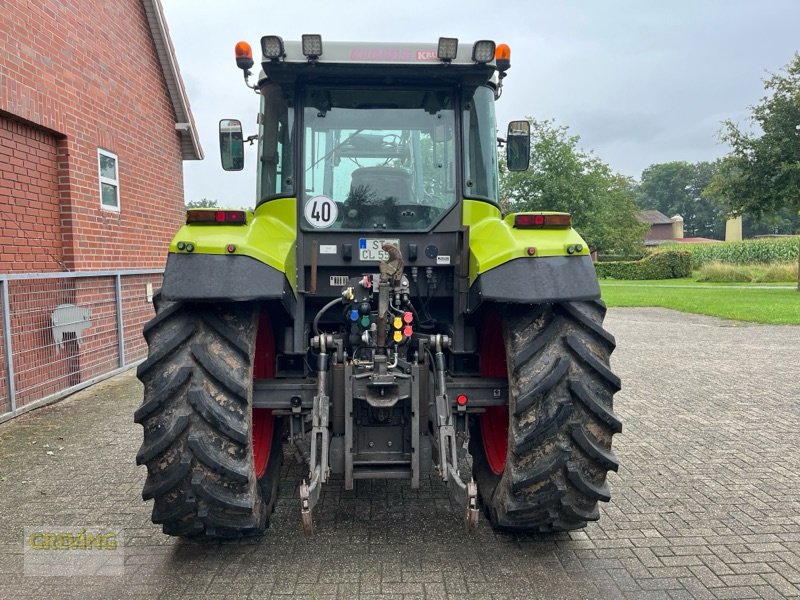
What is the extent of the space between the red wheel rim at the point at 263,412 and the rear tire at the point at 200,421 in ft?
1.81

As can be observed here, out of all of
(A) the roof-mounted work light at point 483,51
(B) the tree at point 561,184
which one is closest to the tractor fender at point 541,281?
(A) the roof-mounted work light at point 483,51

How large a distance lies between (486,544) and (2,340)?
5.04 metres

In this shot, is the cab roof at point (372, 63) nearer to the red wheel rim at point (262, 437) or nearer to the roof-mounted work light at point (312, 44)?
the roof-mounted work light at point (312, 44)

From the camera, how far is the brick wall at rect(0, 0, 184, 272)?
6.57 meters

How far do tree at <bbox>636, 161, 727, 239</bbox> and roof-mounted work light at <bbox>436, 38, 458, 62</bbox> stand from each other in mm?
106424

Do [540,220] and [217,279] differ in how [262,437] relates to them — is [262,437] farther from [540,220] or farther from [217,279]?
[540,220]

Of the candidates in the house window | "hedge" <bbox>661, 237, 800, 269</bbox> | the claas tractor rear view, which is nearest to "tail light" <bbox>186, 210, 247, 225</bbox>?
the claas tractor rear view

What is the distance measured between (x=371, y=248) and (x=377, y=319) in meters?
0.50

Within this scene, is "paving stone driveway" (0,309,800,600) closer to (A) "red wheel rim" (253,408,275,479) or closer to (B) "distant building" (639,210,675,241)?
(A) "red wheel rim" (253,408,275,479)

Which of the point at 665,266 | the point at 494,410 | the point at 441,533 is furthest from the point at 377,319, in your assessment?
the point at 665,266

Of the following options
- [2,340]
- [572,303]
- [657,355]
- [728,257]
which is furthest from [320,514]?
[728,257]

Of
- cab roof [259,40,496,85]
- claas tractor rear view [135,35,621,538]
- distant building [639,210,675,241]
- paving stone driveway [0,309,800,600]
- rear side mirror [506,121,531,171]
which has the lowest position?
paving stone driveway [0,309,800,600]

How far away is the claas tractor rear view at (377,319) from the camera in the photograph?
2.95 metres

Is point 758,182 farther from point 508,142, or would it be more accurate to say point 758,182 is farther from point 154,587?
point 154,587
